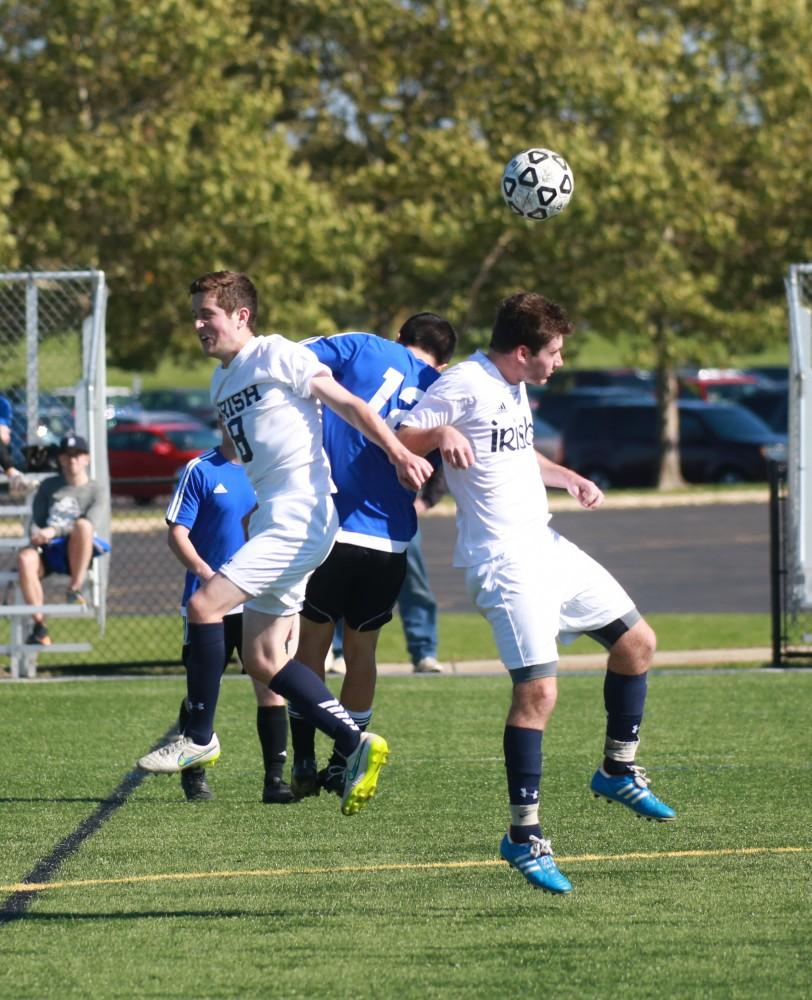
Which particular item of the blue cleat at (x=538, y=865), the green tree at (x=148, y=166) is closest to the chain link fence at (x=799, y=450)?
the blue cleat at (x=538, y=865)

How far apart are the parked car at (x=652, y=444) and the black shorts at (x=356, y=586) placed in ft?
92.1

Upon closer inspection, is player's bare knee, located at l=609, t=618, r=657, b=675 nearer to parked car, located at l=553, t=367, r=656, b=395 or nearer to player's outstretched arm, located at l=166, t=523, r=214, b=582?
player's outstretched arm, located at l=166, t=523, r=214, b=582

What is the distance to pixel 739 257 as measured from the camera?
34.6 meters

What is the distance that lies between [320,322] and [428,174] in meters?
3.99

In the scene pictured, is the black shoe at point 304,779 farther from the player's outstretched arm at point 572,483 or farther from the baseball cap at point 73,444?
the baseball cap at point 73,444

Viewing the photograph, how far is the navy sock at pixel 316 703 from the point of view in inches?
249

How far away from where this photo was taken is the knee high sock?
641 centimetres

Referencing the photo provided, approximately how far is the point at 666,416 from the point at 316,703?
28925 millimetres

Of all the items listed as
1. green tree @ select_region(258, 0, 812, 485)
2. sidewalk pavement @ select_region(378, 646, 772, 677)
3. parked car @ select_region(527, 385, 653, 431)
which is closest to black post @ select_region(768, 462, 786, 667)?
sidewalk pavement @ select_region(378, 646, 772, 677)

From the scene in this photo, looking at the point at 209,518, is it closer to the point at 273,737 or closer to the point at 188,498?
the point at 188,498

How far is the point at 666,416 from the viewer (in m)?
34.7

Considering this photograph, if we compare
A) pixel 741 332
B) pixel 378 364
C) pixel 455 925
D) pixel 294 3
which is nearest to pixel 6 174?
pixel 294 3

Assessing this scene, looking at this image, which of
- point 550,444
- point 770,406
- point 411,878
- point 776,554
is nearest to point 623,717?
point 411,878

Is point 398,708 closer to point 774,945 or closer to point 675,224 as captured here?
point 774,945
